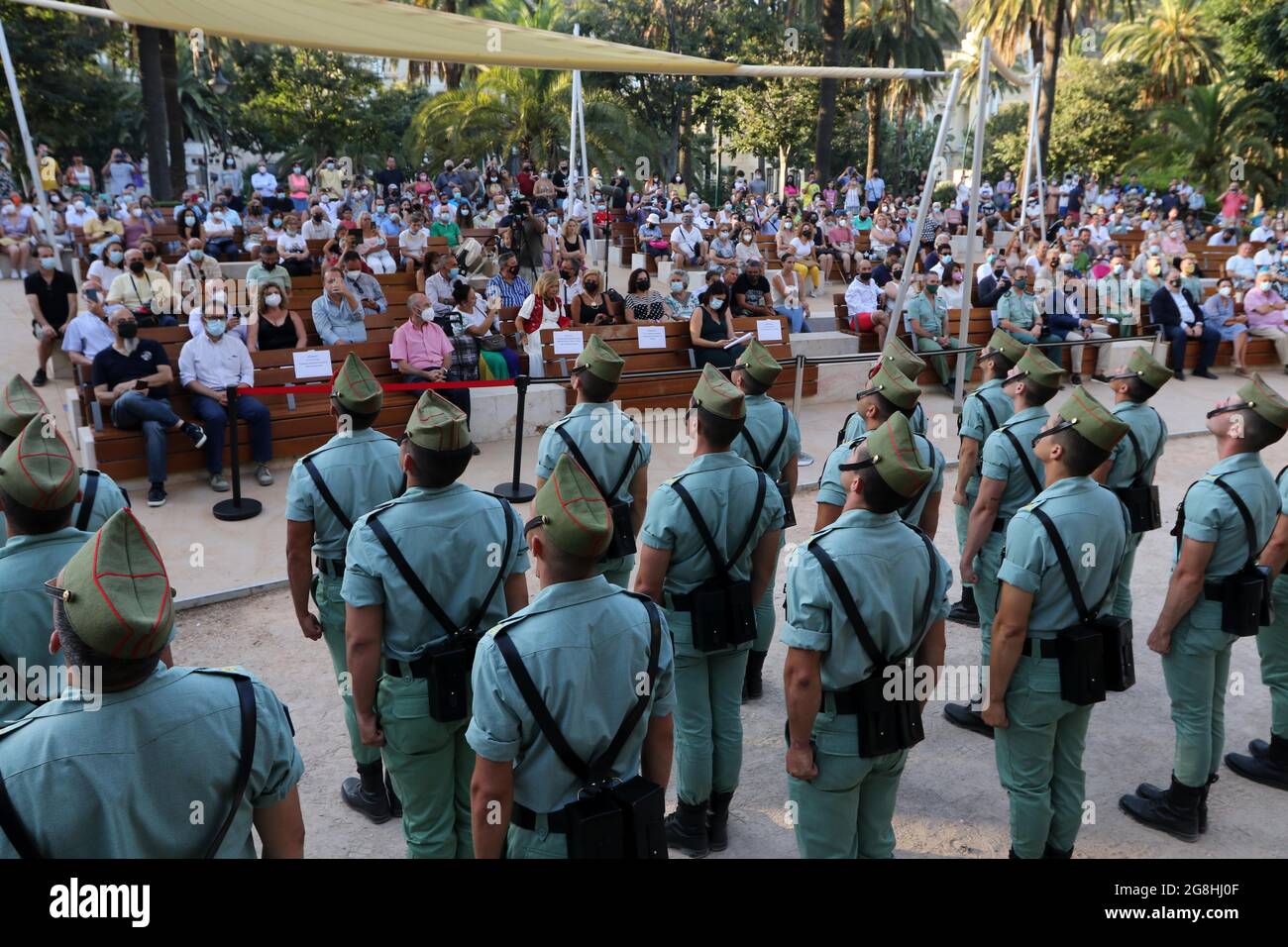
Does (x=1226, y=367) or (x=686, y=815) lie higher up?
(x=1226, y=367)

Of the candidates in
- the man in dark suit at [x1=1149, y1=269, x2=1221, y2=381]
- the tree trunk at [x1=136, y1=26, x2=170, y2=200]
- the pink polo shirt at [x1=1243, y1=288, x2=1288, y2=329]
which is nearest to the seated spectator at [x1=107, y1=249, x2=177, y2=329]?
the tree trunk at [x1=136, y1=26, x2=170, y2=200]

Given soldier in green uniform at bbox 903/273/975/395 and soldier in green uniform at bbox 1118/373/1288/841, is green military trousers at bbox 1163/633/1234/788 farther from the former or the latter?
soldier in green uniform at bbox 903/273/975/395

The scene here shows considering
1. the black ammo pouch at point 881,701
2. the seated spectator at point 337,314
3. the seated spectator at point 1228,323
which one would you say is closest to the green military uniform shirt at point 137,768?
the black ammo pouch at point 881,701

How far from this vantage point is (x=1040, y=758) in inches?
166

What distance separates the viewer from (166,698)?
2.39m

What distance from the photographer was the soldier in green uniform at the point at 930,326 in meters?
13.5

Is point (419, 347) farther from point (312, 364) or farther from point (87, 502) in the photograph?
point (87, 502)

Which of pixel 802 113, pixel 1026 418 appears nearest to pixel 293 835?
pixel 1026 418

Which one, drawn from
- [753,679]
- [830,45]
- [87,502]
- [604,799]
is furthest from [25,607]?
[830,45]

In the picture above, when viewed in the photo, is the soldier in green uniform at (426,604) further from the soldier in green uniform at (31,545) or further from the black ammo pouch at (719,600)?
the soldier in green uniform at (31,545)

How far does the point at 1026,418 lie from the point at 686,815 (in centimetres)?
279

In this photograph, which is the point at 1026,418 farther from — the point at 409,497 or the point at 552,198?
the point at 552,198

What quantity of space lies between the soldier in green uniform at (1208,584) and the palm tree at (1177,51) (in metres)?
41.1

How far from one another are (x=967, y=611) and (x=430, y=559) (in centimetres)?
460
